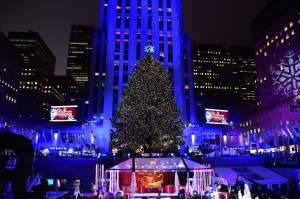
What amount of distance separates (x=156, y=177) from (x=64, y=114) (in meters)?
39.4

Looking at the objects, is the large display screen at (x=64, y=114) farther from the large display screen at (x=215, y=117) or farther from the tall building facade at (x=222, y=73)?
the tall building facade at (x=222, y=73)

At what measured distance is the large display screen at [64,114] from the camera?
57.2 metres

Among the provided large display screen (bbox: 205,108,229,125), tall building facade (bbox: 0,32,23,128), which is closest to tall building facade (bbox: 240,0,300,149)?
large display screen (bbox: 205,108,229,125)

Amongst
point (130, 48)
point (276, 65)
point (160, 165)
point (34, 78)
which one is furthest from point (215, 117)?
point (34, 78)

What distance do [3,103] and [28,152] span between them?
319 ft

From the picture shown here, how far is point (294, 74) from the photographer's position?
7875 centimetres

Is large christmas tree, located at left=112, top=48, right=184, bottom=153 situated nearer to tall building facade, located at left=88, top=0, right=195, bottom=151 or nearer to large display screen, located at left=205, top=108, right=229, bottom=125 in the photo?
tall building facade, located at left=88, top=0, right=195, bottom=151

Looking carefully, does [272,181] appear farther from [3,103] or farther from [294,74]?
[3,103]

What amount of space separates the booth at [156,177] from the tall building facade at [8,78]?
77531mm

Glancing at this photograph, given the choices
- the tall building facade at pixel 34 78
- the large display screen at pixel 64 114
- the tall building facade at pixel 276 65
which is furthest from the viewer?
the tall building facade at pixel 34 78

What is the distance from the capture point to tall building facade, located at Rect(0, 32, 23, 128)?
299ft

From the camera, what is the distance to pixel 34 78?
458ft

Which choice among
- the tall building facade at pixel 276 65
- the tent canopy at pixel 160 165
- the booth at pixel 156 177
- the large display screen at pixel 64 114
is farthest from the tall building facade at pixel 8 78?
the tall building facade at pixel 276 65

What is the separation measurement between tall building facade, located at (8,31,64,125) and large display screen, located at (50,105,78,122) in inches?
2796
